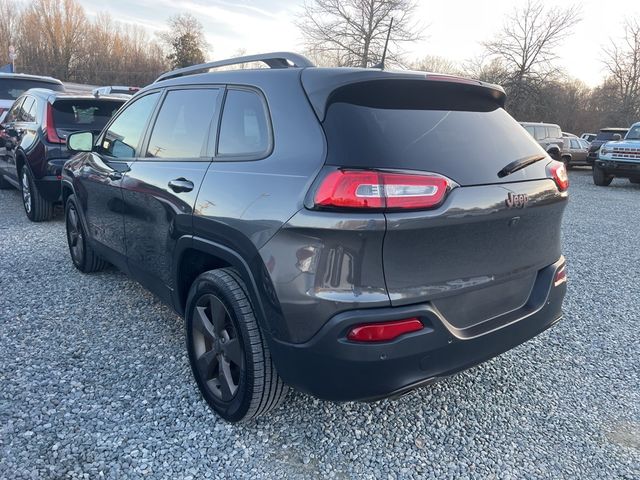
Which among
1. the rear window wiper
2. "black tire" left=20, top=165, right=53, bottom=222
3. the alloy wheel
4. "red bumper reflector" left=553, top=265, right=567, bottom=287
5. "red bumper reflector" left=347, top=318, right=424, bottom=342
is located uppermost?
the rear window wiper

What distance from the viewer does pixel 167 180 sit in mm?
2824

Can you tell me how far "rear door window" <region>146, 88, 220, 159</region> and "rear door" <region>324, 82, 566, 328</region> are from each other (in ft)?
3.15

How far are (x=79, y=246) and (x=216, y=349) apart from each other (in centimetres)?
276

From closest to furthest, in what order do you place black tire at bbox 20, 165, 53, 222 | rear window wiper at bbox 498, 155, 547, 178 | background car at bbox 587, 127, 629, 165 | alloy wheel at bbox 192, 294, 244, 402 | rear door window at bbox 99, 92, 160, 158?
rear window wiper at bbox 498, 155, 547, 178 → alloy wheel at bbox 192, 294, 244, 402 → rear door window at bbox 99, 92, 160, 158 → black tire at bbox 20, 165, 53, 222 → background car at bbox 587, 127, 629, 165

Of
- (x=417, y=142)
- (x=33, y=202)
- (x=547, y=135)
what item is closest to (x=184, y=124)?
(x=417, y=142)

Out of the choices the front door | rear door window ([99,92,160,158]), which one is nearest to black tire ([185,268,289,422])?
the front door

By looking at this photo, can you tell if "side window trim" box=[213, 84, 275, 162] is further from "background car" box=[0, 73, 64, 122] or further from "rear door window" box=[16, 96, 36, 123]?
"background car" box=[0, 73, 64, 122]

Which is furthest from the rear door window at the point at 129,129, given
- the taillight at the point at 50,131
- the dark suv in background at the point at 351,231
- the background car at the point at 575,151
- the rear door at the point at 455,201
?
the background car at the point at 575,151

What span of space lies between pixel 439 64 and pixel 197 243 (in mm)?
41572

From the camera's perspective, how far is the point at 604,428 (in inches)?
101

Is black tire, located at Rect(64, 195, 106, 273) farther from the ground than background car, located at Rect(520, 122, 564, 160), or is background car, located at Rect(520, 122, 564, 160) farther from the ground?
background car, located at Rect(520, 122, 564, 160)

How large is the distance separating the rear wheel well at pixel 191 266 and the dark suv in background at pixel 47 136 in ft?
13.0

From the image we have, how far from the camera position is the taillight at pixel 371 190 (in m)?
1.85

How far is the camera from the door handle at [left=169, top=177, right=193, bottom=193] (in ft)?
8.60
